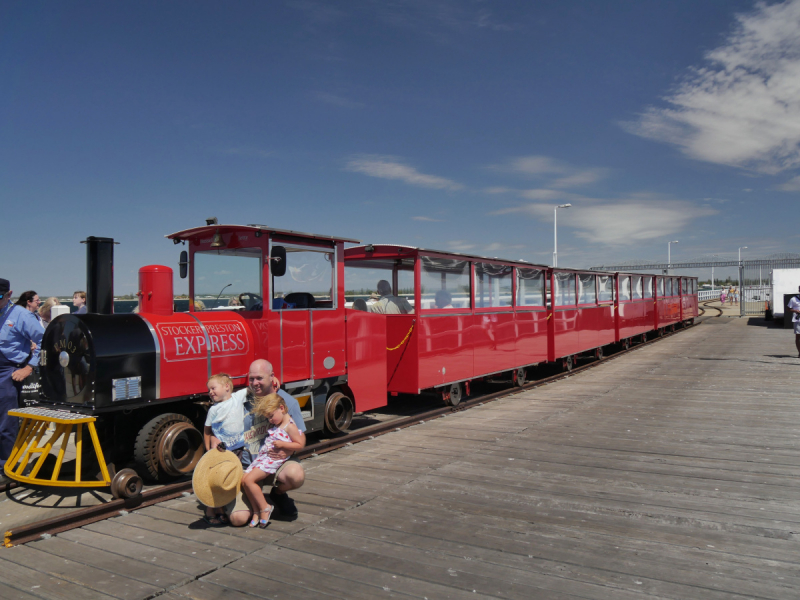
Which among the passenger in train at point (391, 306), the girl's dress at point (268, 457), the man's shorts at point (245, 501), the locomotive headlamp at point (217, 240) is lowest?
the man's shorts at point (245, 501)

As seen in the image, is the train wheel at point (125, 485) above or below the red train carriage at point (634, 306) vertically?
below

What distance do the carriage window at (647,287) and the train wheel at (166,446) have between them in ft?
64.0

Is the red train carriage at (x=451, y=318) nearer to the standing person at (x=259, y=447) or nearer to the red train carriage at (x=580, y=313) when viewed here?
the red train carriage at (x=580, y=313)

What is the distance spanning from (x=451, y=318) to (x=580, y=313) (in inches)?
271

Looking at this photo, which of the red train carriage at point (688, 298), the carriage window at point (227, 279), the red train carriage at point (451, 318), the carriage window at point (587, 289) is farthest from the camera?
the red train carriage at point (688, 298)

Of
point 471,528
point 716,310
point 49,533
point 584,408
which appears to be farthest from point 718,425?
point 716,310

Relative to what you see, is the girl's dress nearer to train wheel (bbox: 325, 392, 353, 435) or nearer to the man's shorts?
the man's shorts

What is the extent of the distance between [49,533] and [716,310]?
1951 inches

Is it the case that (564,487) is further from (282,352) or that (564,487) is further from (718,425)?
(718,425)

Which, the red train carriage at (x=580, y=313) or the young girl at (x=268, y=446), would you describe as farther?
the red train carriage at (x=580, y=313)

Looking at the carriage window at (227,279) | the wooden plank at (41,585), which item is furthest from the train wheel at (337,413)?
the wooden plank at (41,585)

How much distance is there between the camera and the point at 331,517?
457cm

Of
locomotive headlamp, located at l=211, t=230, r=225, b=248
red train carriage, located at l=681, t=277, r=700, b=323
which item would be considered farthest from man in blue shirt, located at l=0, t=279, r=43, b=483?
red train carriage, located at l=681, t=277, r=700, b=323

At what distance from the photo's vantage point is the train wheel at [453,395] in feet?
31.3
